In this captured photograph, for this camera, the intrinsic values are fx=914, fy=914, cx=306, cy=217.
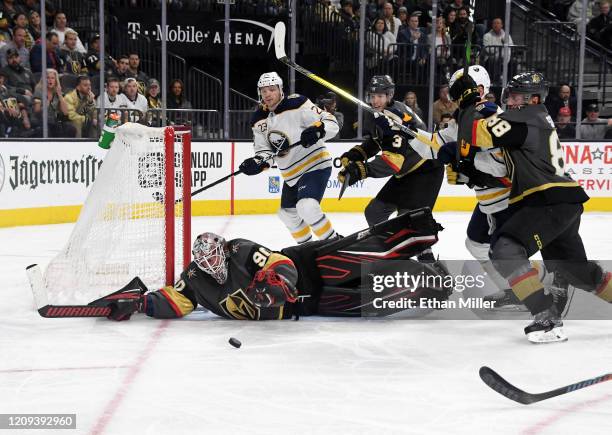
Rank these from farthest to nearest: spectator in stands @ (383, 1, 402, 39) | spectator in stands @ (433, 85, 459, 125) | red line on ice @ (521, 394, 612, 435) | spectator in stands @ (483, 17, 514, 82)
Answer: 1. spectator in stands @ (383, 1, 402, 39)
2. spectator in stands @ (483, 17, 514, 82)
3. spectator in stands @ (433, 85, 459, 125)
4. red line on ice @ (521, 394, 612, 435)

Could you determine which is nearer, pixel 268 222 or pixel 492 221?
pixel 492 221

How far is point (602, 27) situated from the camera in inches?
439

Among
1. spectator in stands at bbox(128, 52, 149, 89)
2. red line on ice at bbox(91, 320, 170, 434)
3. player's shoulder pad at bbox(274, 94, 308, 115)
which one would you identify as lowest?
red line on ice at bbox(91, 320, 170, 434)

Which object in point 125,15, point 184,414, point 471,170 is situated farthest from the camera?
point 125,15

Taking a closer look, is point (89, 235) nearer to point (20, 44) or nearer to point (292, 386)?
point (292, 386)

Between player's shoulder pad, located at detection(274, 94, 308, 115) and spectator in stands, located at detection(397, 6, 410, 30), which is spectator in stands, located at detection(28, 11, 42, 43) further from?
player's shoulder pad, located at detection(274, 94, 308, 115)

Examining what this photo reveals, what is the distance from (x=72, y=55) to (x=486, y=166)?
18.8 ft

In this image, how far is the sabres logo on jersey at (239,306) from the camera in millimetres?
3961

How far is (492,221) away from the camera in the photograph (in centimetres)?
425

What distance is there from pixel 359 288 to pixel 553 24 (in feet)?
24.6

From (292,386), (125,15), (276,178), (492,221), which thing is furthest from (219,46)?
(292,386)

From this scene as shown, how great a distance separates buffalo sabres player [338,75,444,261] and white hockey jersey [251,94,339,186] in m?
0.37

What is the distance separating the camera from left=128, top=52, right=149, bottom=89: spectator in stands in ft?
28.9

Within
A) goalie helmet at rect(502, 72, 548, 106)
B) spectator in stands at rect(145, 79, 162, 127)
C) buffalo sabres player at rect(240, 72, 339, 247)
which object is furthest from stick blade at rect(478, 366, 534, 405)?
spectator in stands at rect(145, 79, 162, 127)
